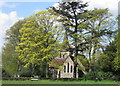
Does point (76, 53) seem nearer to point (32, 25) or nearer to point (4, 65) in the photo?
point (32, 25)

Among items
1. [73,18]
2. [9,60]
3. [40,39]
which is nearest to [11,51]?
[9,60]

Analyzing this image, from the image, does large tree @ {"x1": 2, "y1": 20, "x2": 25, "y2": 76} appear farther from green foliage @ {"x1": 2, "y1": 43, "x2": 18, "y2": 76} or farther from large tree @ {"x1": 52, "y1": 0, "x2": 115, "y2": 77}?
large tree @ {"x1": 52, "y1": 0, "x2": 115, "y2": 77}

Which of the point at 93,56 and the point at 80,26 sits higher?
the point at 80,26

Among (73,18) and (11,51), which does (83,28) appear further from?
(11,51)

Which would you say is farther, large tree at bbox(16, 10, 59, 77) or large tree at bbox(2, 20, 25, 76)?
large tree at bbox(2, 20, 25, 76)

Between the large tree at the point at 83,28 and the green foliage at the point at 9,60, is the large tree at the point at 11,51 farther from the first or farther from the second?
the large tree at the point at 83,28

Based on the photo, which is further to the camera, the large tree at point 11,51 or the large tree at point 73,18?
the large tree at point 11,51

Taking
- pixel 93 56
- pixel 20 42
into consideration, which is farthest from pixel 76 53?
pixel 20 42

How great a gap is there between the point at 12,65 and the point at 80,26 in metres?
11.6

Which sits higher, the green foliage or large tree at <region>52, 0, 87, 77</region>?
large tree at <region>52, 0, 87, 77</region>

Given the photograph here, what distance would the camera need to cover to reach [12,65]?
35.9 meters

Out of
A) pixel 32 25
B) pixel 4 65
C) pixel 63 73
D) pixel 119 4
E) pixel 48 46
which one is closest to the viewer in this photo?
pixel 119 4

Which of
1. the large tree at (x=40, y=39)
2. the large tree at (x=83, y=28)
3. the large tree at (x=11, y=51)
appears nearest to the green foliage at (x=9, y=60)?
the large tree at (x=11, y=51)

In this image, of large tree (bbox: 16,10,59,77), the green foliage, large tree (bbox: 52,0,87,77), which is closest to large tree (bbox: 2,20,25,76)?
the green foliage
